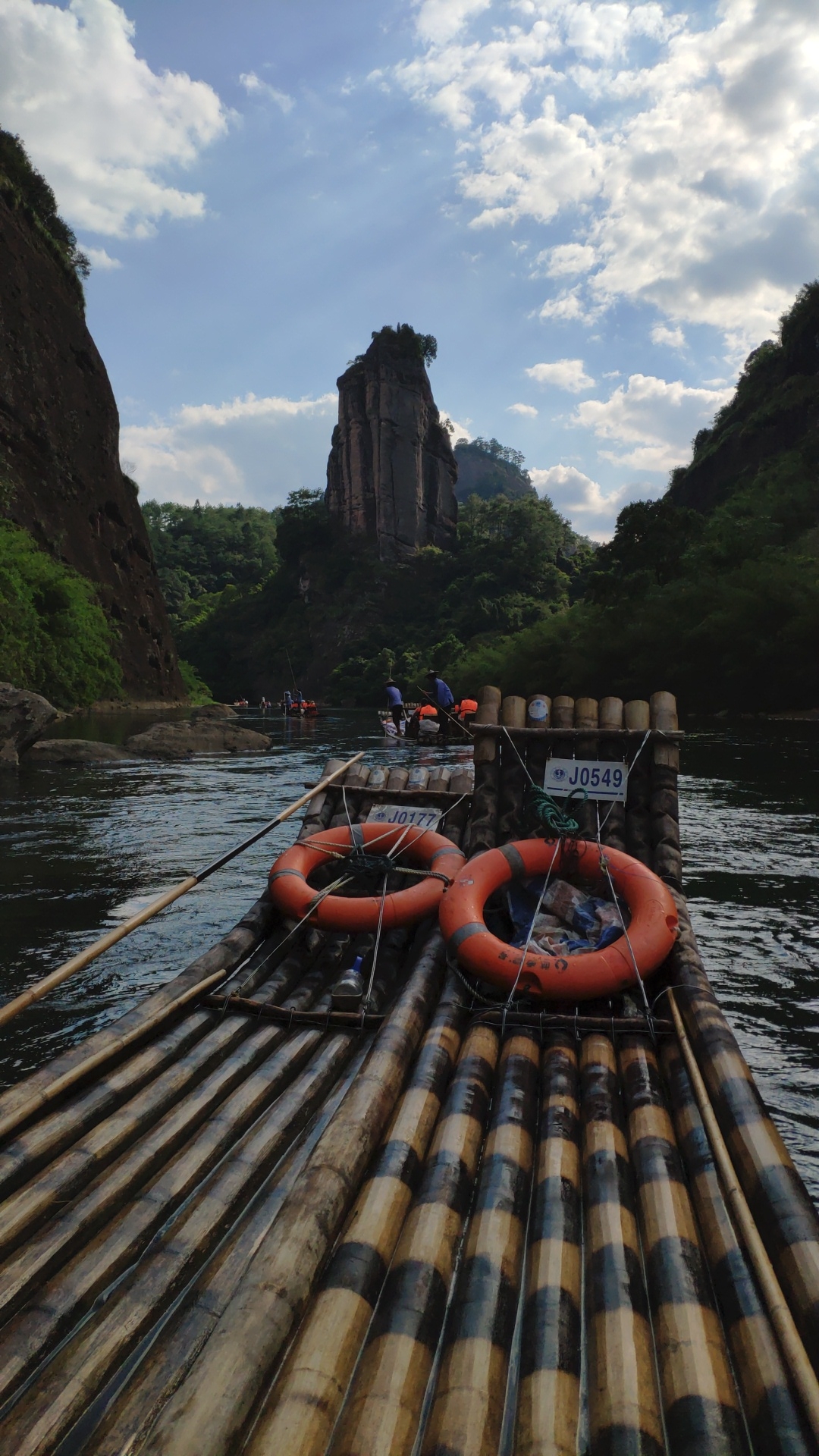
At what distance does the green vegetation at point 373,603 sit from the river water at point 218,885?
146 feet

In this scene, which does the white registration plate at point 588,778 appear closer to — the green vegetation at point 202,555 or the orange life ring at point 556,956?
the orange life ring at point 556,956

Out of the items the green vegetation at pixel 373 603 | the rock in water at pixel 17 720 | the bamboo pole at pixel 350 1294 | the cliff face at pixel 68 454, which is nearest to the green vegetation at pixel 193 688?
the cliff face at pixel 68 454

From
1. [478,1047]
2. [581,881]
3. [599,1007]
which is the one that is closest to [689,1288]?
[478,1047]

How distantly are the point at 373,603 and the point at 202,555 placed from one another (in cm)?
4407

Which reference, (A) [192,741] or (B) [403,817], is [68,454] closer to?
(A) [192,741]

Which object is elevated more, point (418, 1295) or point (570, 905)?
point (570, 905)

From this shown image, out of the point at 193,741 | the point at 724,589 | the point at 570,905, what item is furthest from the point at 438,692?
the point at 724,589

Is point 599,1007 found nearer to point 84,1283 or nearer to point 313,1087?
point 313,1087

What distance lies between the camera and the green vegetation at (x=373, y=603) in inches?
2744

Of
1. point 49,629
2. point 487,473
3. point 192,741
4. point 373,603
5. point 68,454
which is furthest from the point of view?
point 487,473

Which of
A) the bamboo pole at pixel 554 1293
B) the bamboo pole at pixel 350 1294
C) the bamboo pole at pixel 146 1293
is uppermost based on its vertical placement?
the bamboo pole at pixel 350 1294

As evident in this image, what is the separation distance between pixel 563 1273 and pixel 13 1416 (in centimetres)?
165

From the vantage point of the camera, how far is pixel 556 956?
426 centimetres

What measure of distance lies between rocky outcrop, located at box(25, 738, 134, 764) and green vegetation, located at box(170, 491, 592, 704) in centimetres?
4058
